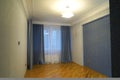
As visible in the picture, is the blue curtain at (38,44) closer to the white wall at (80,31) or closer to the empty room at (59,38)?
the empty room at (59,38)

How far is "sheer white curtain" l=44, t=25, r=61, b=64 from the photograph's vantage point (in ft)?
20.8

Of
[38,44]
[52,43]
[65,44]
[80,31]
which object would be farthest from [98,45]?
[38,44]

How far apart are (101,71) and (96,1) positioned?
2.50 m

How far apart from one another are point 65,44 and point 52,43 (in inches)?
32.8

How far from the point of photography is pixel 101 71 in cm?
407

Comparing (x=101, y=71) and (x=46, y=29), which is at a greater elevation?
(x=46, y=29)

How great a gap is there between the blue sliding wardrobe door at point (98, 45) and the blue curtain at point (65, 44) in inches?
64.0

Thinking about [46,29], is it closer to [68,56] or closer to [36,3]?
[68,56]

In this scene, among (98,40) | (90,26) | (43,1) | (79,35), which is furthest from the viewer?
(79,35)

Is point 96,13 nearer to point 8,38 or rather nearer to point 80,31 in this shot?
point 80,31

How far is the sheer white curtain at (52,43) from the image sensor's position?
6352 mm

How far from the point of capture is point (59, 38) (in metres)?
6.59

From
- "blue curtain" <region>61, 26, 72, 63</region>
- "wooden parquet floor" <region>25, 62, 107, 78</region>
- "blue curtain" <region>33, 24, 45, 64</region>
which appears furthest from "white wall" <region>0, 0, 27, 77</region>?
"blue curtain" <region>61, 26, 72, 63</region>
